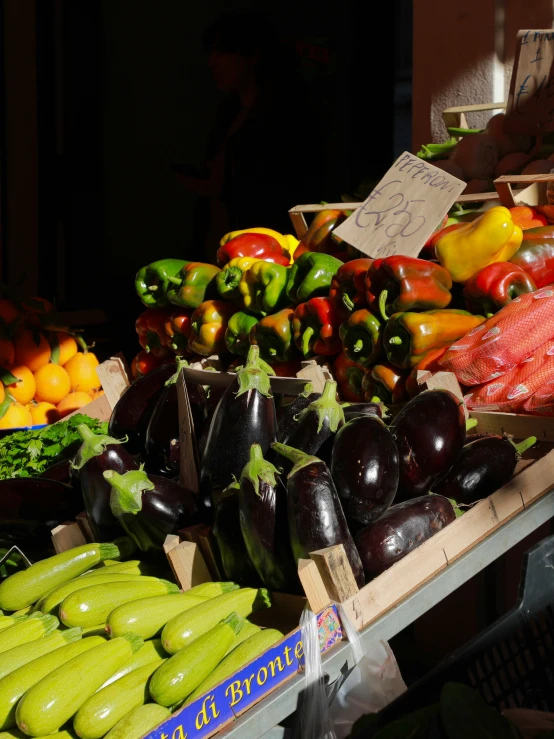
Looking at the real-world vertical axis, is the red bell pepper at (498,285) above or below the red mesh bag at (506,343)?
above

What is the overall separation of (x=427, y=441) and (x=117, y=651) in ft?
2.55

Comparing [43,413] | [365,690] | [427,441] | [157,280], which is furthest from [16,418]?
[365,690]

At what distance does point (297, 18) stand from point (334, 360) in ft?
17.6

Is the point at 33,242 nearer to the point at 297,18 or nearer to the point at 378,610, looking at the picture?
the point at 297,18

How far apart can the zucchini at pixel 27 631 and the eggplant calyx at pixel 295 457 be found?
57 centimetres

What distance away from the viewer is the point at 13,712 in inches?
57.2

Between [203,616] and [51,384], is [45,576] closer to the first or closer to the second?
[203,616]

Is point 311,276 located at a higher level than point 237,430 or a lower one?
higher

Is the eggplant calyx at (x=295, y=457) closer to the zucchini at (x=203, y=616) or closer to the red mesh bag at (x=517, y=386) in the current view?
the zucchini at (x=203, y=616)

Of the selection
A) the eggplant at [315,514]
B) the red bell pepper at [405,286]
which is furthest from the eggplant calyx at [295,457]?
the red bell pepper at [405,286]

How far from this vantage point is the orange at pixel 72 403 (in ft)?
12.9

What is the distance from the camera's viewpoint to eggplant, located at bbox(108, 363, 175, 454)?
A: 8.04 ft

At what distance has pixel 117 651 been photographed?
1532 millimetres

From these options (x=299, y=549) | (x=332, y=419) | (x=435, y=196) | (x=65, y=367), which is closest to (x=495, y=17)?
(x=435, y=196)
